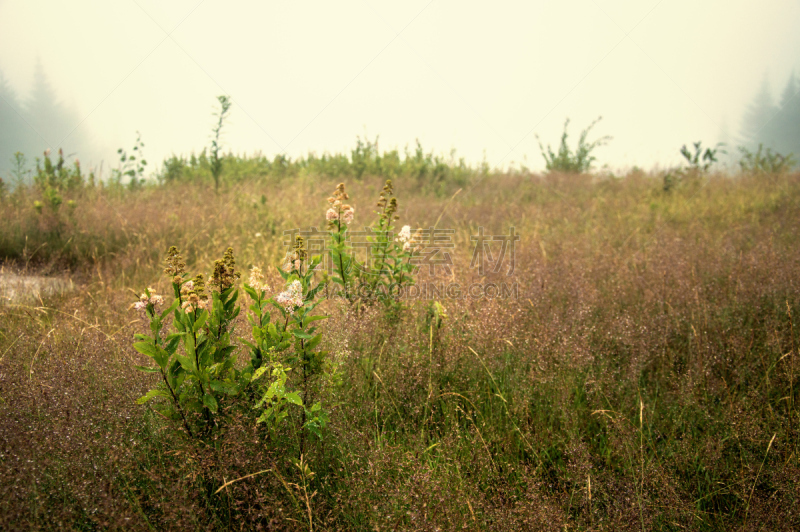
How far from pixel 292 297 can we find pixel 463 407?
3.62ft

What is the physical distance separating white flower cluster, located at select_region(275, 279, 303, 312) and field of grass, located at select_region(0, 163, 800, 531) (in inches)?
11.9

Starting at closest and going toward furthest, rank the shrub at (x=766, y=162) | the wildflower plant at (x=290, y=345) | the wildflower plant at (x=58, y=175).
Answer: the wildflower plant at (x=290, y=345) < the wildflower plant at (x=58, y=175) < the shrub at (x=766, y=162)

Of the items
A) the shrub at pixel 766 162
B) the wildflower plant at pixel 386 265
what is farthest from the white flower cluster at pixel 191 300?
the shrub at pixel 766 162

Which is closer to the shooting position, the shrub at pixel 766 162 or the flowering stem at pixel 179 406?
the flowering stem at pixel 179 406

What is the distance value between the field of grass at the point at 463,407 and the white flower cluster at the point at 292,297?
301 mm

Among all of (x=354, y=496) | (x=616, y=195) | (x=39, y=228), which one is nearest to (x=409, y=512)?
(x=354, y=496)

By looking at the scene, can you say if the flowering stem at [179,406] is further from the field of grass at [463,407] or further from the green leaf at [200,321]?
the green leaf at [200,321]

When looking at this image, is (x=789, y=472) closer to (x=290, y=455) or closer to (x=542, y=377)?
(x=542, y=377)

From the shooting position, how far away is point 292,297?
153 cm

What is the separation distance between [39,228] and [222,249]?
1.84 metres

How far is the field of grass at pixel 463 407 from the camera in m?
1.37

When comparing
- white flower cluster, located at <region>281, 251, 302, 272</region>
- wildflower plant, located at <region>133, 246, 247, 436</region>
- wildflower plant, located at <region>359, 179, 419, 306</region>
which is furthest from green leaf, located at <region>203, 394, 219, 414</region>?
wildflower plant, located at <region>359, 179, 419, 306</region>

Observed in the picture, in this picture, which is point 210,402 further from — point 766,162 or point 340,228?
point 766,162

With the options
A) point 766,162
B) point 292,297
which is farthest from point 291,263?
point 766,162
